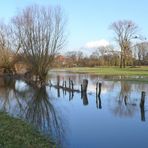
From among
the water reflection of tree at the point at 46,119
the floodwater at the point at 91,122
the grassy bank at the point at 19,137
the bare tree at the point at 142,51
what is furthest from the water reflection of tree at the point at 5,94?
the bare tree at the point at 142,51

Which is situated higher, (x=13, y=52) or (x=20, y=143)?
(x=13, y=52)

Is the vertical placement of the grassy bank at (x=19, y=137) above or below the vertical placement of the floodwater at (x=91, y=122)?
above

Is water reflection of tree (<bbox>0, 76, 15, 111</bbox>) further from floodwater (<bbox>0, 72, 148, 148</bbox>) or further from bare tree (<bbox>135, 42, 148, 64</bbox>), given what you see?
bare tree (<bbox>135, 42, 148, 64</bbox>)

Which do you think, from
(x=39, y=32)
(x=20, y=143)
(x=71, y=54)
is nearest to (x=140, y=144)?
(x=20, y=143)

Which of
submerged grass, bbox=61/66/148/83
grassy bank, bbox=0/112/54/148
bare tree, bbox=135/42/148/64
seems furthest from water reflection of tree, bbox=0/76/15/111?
bare tree, bbox=135/42/148/64

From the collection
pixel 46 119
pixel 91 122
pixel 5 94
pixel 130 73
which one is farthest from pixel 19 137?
pixel 130 73

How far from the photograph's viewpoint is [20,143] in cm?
1069

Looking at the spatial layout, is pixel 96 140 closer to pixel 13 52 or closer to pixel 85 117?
pixel 85 117

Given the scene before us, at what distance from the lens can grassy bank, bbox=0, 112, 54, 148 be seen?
10.5m

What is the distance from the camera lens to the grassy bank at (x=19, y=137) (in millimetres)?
10484

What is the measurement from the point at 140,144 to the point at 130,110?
804cm

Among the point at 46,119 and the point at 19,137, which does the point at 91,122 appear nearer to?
the point at 46,119

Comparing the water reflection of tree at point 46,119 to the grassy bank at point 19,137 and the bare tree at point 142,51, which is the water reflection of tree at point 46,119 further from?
the bare tree at point 142,51

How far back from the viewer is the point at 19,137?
11.4m
